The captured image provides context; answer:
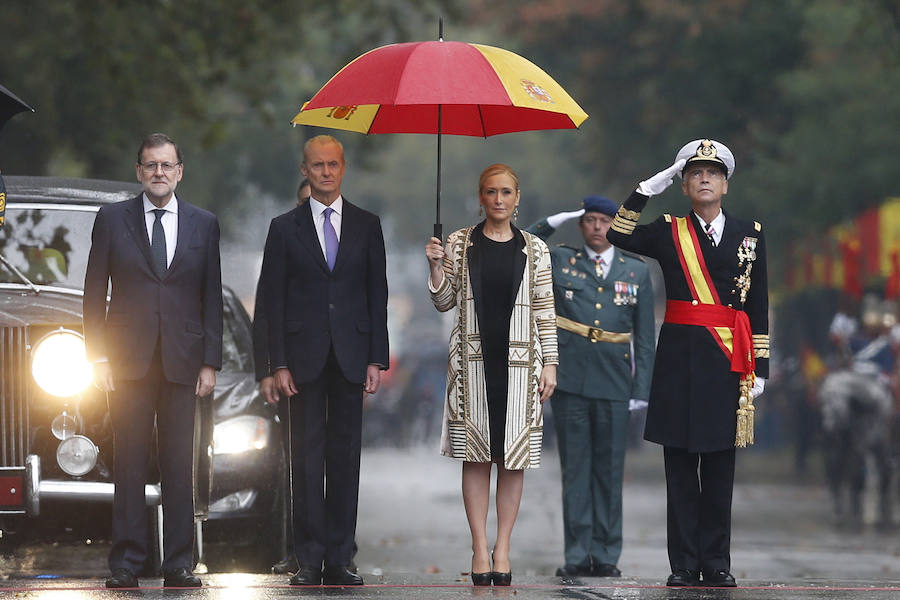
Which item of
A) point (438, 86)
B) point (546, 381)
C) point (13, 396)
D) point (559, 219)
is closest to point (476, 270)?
point (546, 381)

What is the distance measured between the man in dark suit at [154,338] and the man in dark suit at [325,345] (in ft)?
1.13

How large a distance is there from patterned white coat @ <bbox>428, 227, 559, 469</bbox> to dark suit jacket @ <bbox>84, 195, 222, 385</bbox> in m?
1.13

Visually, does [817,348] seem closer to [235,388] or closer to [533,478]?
[533,478]

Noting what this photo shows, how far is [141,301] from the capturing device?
8656mm

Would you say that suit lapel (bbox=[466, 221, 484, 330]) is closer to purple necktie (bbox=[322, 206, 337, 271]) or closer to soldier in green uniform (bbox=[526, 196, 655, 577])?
purple necktie (bbox=[322, 206, 337, 271])

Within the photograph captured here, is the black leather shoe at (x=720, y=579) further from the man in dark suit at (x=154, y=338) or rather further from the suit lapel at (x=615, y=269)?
the suit lapel at (x=615, y=269)

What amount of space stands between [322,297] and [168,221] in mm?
795

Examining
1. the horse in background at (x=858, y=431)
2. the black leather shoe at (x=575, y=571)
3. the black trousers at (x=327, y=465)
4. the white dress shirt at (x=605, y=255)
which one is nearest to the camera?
the black trousers at (x=327, y=465)

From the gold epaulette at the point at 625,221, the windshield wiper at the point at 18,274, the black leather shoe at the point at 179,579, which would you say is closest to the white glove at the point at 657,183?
the gold epaulette at the point at 625,221

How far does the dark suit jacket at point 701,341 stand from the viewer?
354 inches

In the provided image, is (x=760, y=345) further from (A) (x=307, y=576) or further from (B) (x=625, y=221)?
(A) (x=307, y=576)

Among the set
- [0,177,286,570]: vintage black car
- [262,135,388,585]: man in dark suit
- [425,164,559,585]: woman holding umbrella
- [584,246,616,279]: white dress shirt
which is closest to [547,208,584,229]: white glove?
[584,246,616,279]: white dress shirt

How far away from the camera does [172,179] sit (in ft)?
28.8

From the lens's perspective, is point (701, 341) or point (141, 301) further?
point (701, 341)
